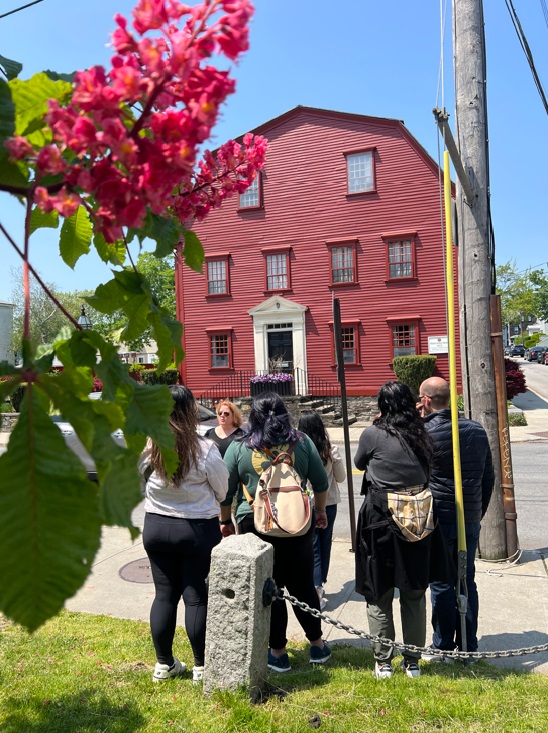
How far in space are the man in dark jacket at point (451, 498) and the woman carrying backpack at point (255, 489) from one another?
34.9 inches

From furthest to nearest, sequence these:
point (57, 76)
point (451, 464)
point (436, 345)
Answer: point (436, 345), point (451, 464), point (57, 76)

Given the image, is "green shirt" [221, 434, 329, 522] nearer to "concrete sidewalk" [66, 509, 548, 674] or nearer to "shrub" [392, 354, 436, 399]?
Answer: "concrete sidewalk" [66, 509, 548, 674]

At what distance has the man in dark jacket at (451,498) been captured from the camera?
453 cm

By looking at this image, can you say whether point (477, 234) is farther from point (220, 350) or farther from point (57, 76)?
point (220, 350)

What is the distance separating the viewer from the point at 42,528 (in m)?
0.73

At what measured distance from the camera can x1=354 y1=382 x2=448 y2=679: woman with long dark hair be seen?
4.12 meters

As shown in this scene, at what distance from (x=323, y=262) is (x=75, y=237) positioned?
23.3 metres

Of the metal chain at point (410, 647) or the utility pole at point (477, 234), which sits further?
the utility pole at point (477, 234)

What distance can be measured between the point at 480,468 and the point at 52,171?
4.30 meters

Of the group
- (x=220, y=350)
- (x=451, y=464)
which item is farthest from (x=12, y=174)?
(x=220, y=350)

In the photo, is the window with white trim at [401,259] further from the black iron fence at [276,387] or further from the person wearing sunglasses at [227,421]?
the person wearing sunglasses at [227,421]

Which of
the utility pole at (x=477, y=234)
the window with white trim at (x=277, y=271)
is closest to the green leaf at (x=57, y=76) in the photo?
the utility pole at (x=477, y=234)

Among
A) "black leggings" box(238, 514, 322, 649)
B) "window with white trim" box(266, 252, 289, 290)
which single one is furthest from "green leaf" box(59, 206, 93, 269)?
"window with white trim" box(266, 252, 289, 290)

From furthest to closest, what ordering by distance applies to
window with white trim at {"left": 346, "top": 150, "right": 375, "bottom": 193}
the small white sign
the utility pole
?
window with white trim at {"left": 346, "top": 150, "right": 375, "bottom": 193} → the small white sign → the utility pole
